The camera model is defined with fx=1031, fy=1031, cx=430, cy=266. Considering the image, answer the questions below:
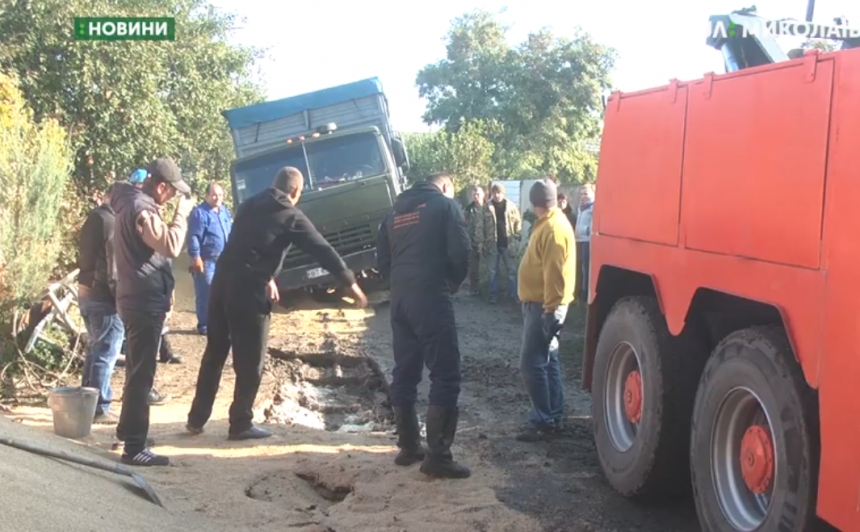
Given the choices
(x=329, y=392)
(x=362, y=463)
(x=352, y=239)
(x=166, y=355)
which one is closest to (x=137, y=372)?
(x=362, y=463)

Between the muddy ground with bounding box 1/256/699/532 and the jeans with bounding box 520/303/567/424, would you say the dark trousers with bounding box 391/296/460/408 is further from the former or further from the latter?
the jeans with bounding box 520/303/567/424

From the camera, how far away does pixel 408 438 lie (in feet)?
22.4

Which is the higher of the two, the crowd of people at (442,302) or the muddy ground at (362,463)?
the crowd of people at (442,302)

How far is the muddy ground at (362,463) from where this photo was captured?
5633mm

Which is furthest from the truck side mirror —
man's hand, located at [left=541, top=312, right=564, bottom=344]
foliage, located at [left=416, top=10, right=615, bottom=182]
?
foliage, located at [left=416, top=10, right=615, bottom=182]

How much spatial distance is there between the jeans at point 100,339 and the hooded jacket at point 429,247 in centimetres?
240

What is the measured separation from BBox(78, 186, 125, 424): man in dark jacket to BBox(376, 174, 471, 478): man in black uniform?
2.35 meters

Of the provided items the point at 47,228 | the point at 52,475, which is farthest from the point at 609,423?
the point at 47,228

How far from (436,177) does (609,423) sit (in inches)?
80.4

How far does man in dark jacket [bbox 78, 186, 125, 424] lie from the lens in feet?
25.5

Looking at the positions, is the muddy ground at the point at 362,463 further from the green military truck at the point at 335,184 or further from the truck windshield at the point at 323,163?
the truck windshield at the point at 323,163

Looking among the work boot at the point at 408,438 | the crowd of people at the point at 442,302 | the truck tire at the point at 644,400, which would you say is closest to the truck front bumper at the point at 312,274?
the crowd of people at the point at 442,302

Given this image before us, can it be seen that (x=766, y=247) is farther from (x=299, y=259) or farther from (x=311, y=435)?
(x=299, y=259)

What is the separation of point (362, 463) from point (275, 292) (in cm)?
150
